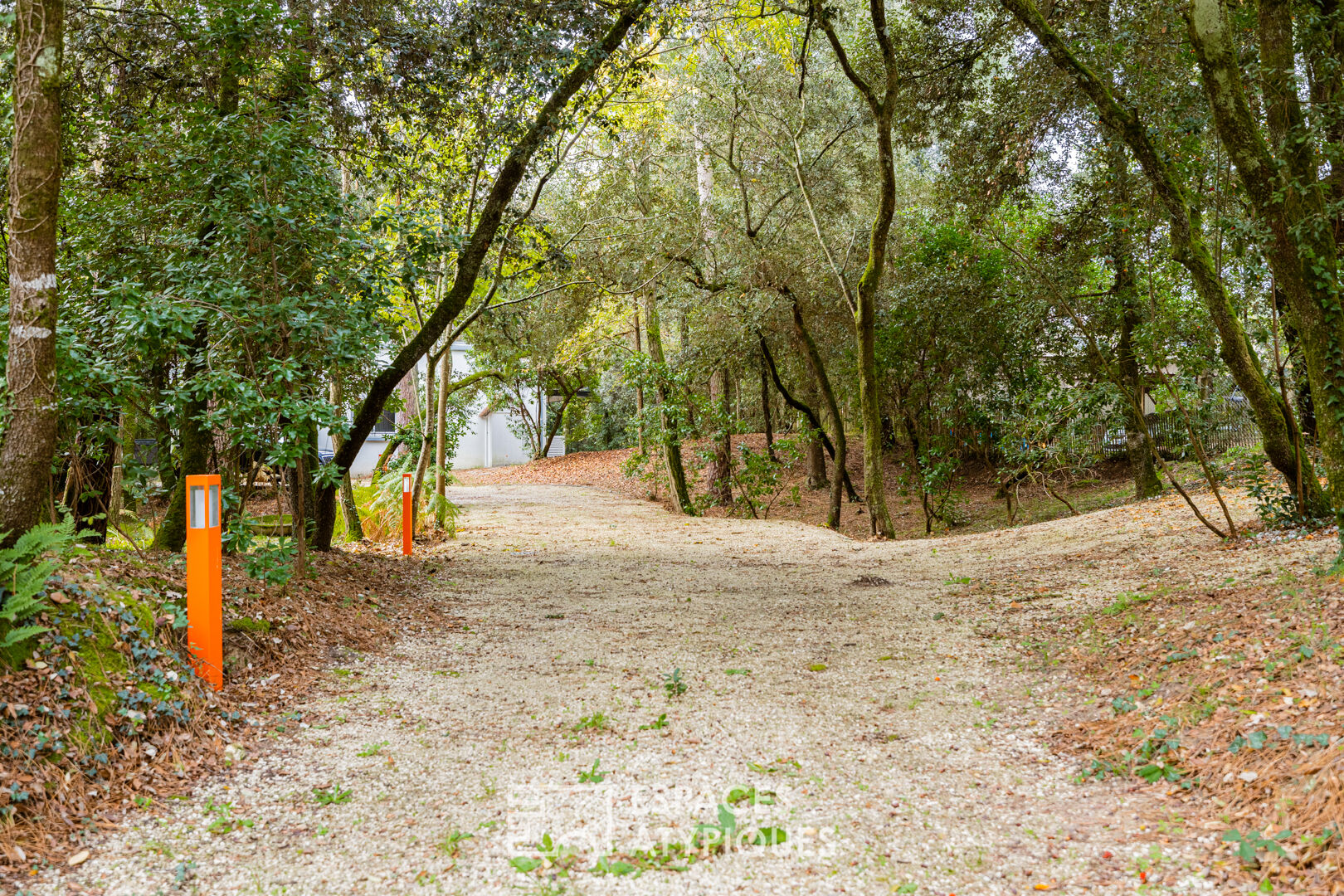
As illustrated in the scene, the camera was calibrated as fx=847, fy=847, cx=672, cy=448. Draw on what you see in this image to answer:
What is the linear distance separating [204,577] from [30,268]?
1636 millimetres

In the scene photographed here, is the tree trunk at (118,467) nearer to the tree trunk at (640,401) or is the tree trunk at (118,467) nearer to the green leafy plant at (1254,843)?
the green leafy plant at (1254,843)

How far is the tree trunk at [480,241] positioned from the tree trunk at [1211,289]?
13.8 ft

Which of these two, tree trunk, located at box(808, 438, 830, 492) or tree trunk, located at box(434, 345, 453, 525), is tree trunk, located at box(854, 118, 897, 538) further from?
tree trunk, located at box(808, 438, 830, 492)

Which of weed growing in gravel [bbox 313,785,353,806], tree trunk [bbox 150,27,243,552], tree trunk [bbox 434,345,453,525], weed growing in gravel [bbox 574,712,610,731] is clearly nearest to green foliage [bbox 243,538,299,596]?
tree trunk [bbox 150,27,243,552]

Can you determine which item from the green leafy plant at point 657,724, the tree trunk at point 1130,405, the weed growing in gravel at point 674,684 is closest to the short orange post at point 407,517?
the weed growing in gravel at point 674,684

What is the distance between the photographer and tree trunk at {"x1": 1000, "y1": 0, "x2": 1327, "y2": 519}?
658 cm

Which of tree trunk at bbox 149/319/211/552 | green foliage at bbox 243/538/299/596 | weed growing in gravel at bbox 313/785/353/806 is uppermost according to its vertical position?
tree trunk at bbox 149/319/211/552

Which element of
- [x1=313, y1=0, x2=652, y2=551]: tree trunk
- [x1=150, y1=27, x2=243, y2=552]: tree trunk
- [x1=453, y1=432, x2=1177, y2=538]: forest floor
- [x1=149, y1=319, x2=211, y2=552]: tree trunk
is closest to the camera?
[x1=150, y1=27, x2=243, y2=552]: tree trunk

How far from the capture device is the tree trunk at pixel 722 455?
1603 cm


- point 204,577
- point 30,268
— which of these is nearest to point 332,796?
point 204,577

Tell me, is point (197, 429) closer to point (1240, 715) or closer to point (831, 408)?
point (1240, 715)

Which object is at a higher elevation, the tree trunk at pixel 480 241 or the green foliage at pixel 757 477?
the tree trunk at pixel 480 241

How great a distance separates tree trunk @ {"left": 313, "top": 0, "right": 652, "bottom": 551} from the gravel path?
2.06 m

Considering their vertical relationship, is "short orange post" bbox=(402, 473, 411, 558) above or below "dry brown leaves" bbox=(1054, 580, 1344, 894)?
above
